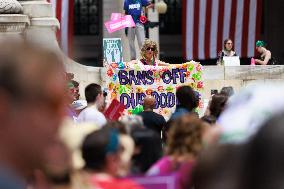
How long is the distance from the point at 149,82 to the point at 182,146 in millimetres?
8887

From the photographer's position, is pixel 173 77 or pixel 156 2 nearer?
pixel 173 77

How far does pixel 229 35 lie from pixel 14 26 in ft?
32.3

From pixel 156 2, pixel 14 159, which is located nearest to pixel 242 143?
pixel 14 159

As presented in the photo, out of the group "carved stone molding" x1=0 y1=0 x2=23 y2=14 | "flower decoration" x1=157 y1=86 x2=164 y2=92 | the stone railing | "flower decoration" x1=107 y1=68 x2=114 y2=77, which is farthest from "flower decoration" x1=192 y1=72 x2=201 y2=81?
the stone railing

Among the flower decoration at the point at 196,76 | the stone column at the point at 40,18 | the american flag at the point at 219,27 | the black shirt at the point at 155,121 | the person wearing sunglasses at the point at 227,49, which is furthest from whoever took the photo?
the american flag at the point at 219,27

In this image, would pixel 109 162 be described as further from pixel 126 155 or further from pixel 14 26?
pixel 14 26

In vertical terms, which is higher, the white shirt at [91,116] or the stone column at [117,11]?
the white shirt at [91,116]

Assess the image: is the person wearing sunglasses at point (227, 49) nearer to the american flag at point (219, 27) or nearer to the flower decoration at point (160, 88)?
the american flag at point (219, 27)

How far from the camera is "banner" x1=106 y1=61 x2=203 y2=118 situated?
1363 centimetres

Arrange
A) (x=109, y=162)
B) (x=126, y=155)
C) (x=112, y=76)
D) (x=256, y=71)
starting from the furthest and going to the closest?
(x=256, y=71), (x=112, y=76), (x=126, y=155), (x=109, y=162)

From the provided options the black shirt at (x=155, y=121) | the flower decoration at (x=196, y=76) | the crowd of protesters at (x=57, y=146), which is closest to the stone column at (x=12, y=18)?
the flower decoration at (x=196, y=76)

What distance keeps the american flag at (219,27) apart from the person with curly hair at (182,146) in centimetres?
1982

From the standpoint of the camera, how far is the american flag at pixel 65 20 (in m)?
23.1

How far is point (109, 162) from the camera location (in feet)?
12.9
